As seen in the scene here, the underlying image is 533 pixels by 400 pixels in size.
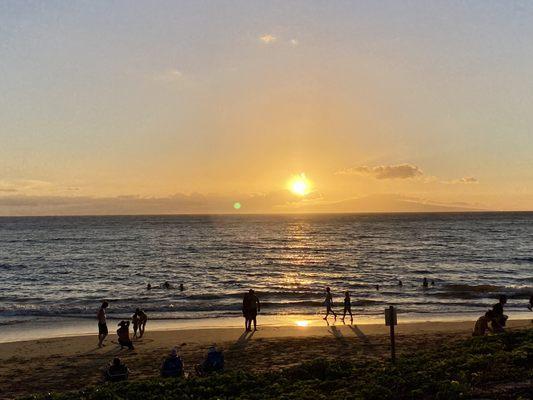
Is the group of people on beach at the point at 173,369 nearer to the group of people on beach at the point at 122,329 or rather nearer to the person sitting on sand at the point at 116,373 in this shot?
the person sitting on sand at the point at 116,373

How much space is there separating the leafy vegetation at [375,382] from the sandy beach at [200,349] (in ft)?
9.01

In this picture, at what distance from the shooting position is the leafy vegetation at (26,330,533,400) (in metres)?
9.90

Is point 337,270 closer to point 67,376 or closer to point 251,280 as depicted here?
point 251,280

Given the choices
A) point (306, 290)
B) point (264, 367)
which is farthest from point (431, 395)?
point (306, 290)

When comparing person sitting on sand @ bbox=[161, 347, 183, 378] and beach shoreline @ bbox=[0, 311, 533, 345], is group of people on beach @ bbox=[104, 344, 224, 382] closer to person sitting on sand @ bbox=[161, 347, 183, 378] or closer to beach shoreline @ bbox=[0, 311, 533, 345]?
person sitting on sand @ bbox=[161, 347, 183, 378]

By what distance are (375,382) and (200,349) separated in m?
9.16

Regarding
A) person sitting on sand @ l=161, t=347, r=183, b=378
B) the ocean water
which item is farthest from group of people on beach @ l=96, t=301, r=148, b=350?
the ocean water

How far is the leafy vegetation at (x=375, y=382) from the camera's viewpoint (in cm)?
990

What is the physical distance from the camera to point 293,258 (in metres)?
68.6

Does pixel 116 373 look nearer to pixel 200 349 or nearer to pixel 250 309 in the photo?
pixel 200 349

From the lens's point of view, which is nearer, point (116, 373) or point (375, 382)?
point (375, 382)

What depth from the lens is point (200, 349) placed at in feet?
60.5

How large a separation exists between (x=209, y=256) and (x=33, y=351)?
5162 cm

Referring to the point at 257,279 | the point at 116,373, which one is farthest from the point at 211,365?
the point at 257,279
